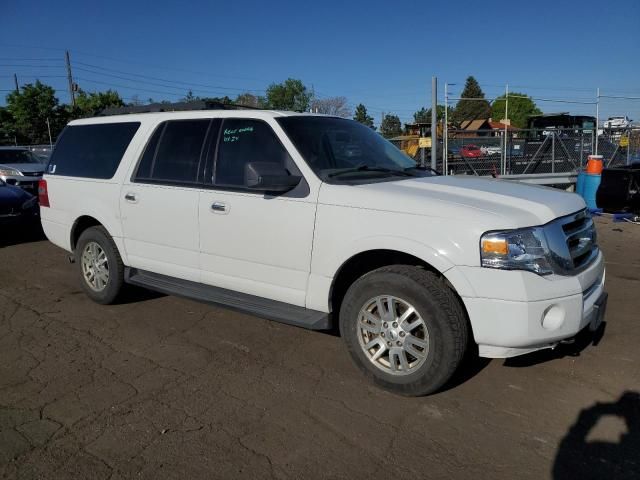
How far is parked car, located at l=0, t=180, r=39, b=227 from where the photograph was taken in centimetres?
916

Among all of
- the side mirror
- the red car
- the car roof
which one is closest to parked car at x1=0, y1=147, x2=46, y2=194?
the car roof

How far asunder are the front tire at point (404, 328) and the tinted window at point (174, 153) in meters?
1.89

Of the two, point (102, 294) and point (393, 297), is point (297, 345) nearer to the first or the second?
point (393, 297)

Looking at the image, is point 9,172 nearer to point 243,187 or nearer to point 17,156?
point 17,156

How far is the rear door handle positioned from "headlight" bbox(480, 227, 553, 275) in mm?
2037

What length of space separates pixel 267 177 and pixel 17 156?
1199 centimetres

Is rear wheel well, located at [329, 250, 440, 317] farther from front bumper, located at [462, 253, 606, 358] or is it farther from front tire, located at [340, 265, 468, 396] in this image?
front bumper, located at [462, 253, 606, 358]

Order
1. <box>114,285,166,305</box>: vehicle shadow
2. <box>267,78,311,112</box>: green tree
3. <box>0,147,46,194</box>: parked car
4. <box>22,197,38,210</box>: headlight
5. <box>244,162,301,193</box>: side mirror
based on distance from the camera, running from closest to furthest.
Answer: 1. <box>244,162,301,193</box>: side mirror
2. <box>114,285,166,305</box>: vehicle shadow
3. <box>22,197,38,210</box>: headlight
4. <box>0,147,46,194</box>: parked car
5. <box>267,78,311,112</box>: green tree

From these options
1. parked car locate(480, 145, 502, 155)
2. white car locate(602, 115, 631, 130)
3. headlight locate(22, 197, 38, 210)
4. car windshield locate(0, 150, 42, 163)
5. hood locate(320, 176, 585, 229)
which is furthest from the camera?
white car locate(602, 115, 631, 130)

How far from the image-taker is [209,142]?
14.5 ft

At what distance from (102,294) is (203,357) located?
1.84 metres

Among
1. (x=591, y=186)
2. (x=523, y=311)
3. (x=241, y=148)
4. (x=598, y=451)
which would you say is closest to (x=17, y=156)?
(x=241, y=148)

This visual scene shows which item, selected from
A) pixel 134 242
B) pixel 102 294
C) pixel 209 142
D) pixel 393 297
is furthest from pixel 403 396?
pixel 102 294

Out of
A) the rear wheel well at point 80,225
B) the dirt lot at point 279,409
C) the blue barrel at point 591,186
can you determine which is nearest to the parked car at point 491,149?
the blue barrel at point 591,186
